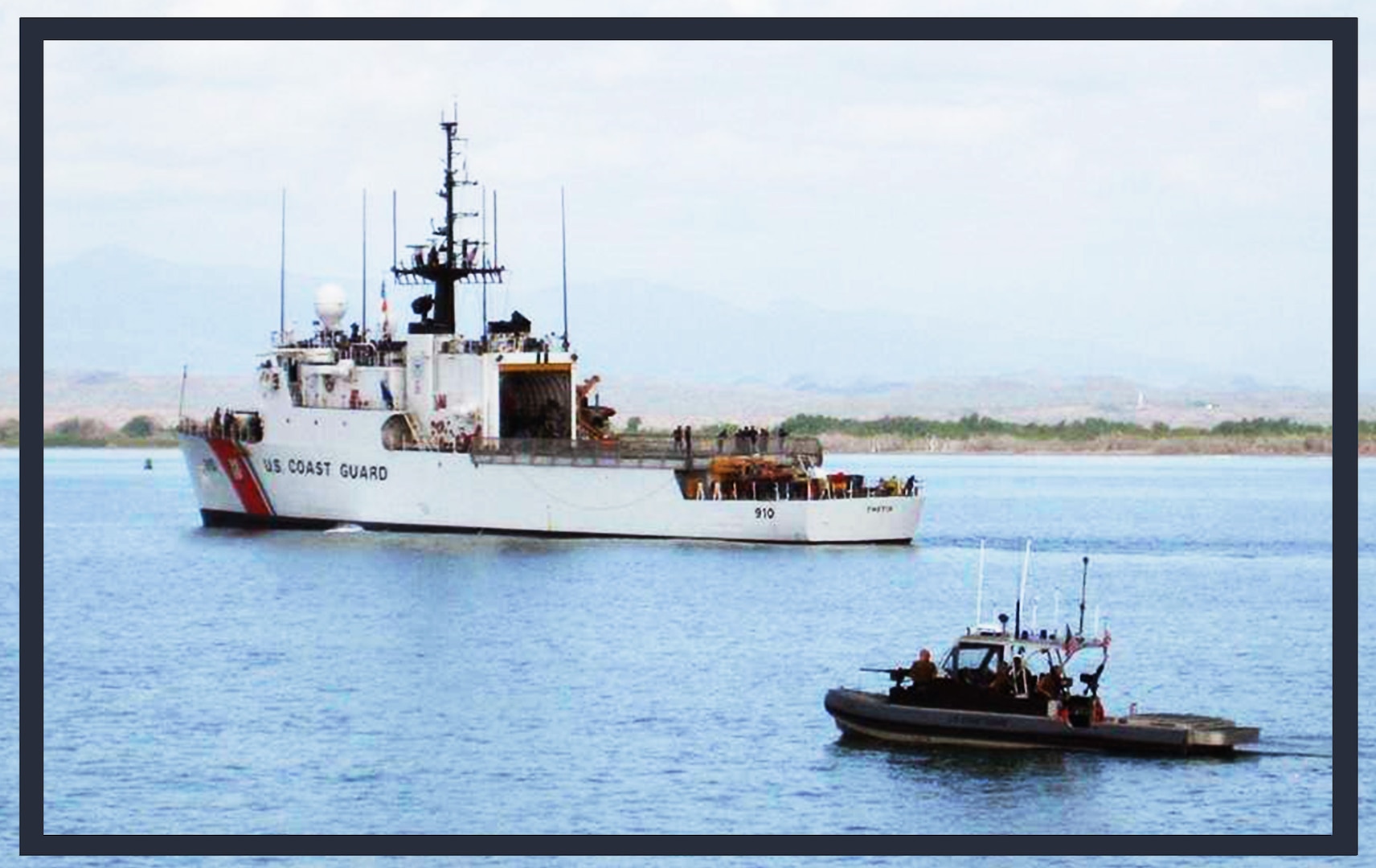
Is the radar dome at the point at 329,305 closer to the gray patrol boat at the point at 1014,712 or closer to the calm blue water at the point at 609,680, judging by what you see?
the calm blue water at the point at 609,680

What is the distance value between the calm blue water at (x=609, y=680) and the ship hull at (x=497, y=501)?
80cm

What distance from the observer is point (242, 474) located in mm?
67625

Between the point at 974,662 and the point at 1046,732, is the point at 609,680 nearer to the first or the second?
the point at 974,662

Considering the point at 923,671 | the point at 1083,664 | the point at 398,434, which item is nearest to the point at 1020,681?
the point at 923,671

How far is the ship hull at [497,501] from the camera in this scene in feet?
198

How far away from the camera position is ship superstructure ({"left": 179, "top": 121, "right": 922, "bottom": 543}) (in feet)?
200

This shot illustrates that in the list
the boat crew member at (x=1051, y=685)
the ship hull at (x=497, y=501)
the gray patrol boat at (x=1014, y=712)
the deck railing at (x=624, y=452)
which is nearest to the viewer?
the gray patrol boat at (x=1014, y=712)

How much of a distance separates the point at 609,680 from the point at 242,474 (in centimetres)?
3195

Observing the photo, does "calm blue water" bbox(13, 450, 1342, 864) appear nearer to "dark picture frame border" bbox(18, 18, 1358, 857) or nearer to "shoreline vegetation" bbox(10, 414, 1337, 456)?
"dark picture frame border" bbox(18, 18, 1358, 857)

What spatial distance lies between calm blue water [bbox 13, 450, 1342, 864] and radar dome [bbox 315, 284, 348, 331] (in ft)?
19.3

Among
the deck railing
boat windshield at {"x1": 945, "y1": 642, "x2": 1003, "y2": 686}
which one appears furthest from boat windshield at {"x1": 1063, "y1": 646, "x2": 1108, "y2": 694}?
the deck railing

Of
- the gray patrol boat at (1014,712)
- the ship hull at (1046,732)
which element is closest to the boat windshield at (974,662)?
the gray patrol boat at (1014,712)

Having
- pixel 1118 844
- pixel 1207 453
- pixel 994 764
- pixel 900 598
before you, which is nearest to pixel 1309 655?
pixel 900 598

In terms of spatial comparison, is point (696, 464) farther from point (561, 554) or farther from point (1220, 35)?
point (1220, 35)
